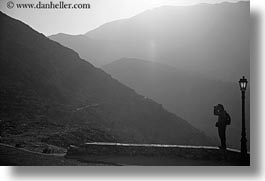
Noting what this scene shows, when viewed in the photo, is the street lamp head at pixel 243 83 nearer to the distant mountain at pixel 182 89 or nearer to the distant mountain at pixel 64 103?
the distant mountain at pixel 182 89

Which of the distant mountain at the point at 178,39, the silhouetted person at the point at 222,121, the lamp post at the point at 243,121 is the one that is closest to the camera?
the lamp post at the point at 243,121

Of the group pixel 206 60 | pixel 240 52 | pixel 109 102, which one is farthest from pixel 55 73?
pixel 240 52

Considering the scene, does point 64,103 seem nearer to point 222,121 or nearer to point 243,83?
point 222,121

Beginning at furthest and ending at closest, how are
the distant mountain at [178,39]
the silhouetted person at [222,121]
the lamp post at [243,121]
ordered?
1. the distant mountain at [178,39]
2. the silhouetted person at [222,121]
3. the lamp post at [243,121]

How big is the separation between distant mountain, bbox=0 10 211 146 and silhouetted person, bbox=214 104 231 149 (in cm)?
20

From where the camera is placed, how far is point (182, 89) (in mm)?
7152

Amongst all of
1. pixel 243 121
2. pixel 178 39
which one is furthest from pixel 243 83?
pixel 178 39

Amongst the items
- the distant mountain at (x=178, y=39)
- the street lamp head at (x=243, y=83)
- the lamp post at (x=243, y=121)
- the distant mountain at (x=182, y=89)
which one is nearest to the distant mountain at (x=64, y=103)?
the distant mountain at (x=182, y=89)

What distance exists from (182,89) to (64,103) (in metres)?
1.72

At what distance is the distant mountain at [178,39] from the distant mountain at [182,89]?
4.4 inches

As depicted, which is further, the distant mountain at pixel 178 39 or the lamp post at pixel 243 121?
the distant mountain at pixel 178 39

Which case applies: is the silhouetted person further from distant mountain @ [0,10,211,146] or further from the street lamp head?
the street lamp head

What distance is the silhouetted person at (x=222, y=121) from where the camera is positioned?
6.88 metres

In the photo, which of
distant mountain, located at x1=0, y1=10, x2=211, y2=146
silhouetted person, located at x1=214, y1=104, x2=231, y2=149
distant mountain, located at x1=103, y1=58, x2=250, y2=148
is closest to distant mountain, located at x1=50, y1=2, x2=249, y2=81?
distant mountain, located at x1=103, y1=58, x2=250, y2=148
